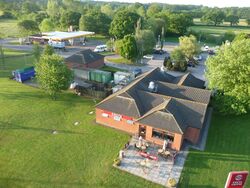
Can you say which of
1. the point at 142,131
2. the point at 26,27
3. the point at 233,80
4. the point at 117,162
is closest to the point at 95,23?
the point at 26,27

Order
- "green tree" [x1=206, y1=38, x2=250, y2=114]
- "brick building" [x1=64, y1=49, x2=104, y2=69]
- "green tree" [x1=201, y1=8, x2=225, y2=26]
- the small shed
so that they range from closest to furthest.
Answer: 1. "green tree" [x1=206, y1=38, x2=250, y2=114]
2. the small shed
3. "brick building" [x1=64, y1=49, x2=104, y2=69]
4. "green tree" [x1=201, y1=8, x2=225, y2=26]

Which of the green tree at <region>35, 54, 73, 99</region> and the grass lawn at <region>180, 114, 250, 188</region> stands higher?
the green tree at <region>35, 54, 73, 99</region>

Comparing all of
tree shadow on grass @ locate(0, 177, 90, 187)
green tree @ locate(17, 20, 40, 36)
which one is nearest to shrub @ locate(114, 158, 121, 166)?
tree shadow on grass @ locate(0, 177, 90, 187)

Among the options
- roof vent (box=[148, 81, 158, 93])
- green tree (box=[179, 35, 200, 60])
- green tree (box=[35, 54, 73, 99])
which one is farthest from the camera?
green tree (box=[179, 35, 200, 60])

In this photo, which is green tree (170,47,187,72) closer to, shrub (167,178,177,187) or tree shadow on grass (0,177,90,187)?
shrub (167,178,177,187)

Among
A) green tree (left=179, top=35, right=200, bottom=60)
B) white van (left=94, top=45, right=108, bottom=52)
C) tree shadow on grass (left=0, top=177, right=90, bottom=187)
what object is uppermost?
green tree (left=179, top=35, right=200, bottom=60)

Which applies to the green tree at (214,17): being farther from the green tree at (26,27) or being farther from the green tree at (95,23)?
the green tree at (26,27)

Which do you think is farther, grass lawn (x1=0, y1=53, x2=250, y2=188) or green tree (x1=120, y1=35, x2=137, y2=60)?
green tree (x1=120, y1=35, x2=137, y2=60)
